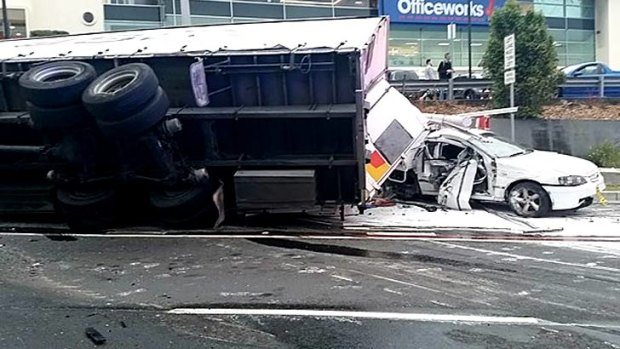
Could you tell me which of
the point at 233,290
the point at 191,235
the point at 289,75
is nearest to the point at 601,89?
the point at 289,75

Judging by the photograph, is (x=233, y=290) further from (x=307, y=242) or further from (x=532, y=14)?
(x=532, y=14)

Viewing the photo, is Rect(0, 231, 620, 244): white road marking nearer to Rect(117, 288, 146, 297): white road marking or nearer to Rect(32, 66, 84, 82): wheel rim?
Rect(32, 66, 84, 82): wheel rim

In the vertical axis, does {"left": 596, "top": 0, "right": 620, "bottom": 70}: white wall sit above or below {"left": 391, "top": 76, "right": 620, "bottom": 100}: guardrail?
above

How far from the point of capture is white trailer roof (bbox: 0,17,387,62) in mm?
8602

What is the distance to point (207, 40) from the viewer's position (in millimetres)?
9047

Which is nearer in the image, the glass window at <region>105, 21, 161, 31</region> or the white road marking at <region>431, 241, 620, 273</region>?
the white road marking at <region>431, 241, 620, 273</region>

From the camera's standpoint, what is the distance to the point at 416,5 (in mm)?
40500

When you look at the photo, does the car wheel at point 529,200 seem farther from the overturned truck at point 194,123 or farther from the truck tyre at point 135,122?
the truck tyre at point 135,122

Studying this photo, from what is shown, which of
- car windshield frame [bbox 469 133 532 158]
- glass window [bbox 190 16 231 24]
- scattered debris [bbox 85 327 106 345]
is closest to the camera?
scattered debris [bbox 85 327 106 345]

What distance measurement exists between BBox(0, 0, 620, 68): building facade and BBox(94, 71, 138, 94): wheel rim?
2365 centimetres

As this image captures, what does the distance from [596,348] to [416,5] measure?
38267 millimetres

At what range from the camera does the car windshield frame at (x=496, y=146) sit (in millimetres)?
10539

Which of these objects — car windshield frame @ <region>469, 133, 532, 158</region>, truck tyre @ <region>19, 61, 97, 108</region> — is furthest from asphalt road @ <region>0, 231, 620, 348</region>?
car windshield frame @ <region>469, 133, 532, 158</region>

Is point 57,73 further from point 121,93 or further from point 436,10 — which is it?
point 436,10
